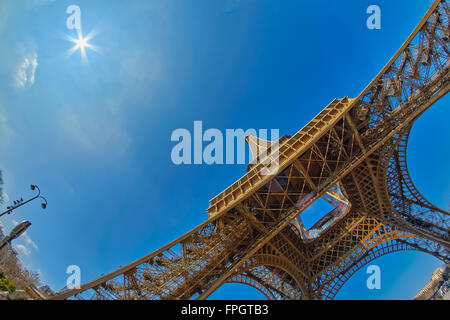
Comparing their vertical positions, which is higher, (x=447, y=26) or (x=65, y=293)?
(x=447, y=26)

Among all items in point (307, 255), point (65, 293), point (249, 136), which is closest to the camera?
point (65, 293)

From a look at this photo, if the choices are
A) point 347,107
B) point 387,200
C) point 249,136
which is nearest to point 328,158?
point 347,107

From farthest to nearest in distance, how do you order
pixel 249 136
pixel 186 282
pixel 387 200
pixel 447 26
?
1. pixel 249 136
2. pixel 387 200
3. pixel 186 282
4. pixel 447 26

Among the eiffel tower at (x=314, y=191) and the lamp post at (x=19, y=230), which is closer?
the eiffel tower at (x=314, y=191)

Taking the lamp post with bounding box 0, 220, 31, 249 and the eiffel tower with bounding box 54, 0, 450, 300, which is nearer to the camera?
the eiffel tower with bounding box 54, 0, 450, 300

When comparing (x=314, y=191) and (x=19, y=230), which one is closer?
(x=314, y=191)
